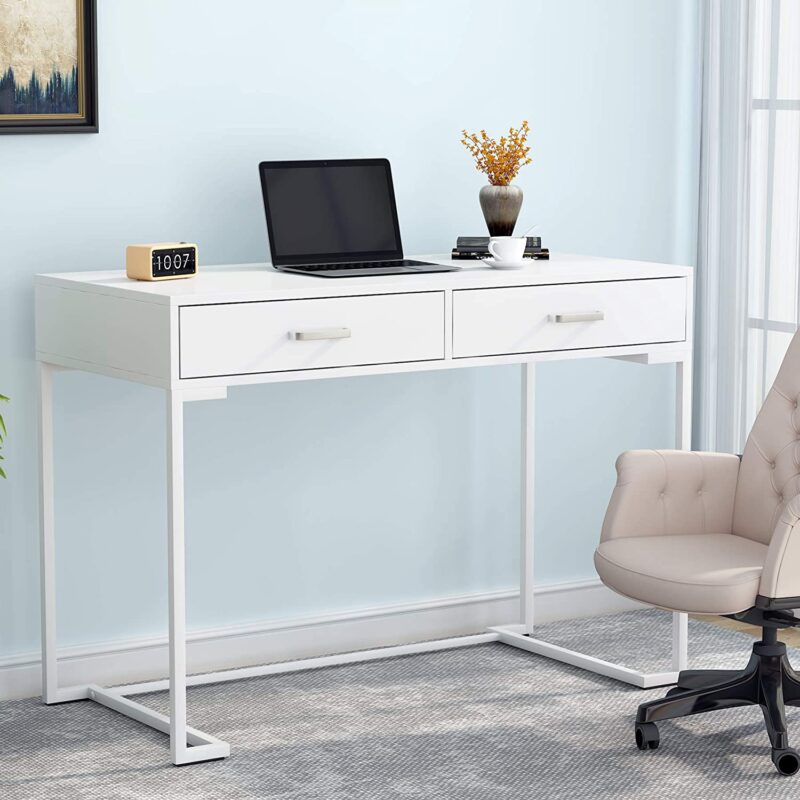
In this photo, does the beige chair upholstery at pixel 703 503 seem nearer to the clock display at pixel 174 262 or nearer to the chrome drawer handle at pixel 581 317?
the chrome drawer handle at pixel 581 317

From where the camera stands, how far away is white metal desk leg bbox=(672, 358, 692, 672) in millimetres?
3506

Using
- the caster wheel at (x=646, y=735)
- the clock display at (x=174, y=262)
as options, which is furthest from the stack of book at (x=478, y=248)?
the caster wheel at (x=646, y=735)

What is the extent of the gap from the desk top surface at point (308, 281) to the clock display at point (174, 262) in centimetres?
2

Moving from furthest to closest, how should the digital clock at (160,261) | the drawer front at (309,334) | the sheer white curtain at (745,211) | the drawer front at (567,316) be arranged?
the sheer white curtain at (745,211) < the drawer front at (567,316) < the digital clock at (160,261) < the drawer front at (309,334)

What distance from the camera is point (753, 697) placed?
3137 millimetres

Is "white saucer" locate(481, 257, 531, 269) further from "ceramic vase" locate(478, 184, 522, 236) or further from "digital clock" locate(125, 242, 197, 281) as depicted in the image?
"digital clock" locate(125, 242, 197, 281)

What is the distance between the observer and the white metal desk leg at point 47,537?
3.26 meters

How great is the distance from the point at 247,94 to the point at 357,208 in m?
0.36

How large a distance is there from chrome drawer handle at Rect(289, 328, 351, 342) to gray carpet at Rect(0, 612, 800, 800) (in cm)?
82

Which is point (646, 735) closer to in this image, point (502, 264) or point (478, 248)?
point (502, 264)

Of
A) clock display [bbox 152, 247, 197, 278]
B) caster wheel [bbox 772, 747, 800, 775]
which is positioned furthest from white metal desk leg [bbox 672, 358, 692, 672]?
clock display [bbox 152, 247, 197, 278]

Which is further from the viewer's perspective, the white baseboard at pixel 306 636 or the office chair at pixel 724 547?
the white baseboard at pixel 306 636

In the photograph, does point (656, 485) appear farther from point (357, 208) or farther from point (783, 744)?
point (357, 208)

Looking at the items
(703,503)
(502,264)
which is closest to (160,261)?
(502,264)
